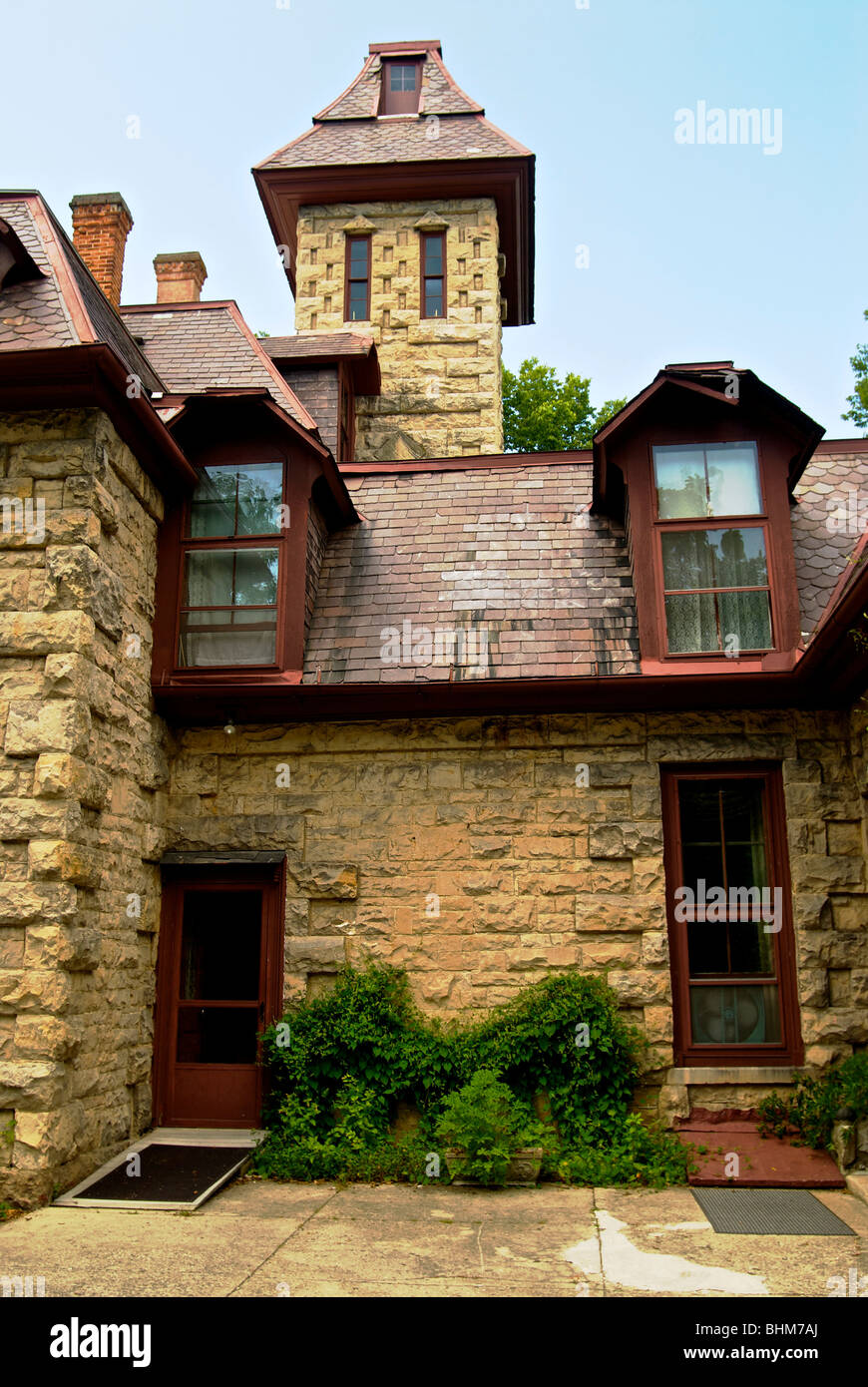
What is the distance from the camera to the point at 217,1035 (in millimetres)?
8602

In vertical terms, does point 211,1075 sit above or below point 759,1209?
above

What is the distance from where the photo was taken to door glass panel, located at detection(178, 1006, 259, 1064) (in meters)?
8.56

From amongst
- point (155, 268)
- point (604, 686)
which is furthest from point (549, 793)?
point (155, 268)

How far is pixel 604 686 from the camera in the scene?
834 centimetres

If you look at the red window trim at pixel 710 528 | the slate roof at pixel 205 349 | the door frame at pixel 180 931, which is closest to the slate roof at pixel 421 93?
the slate roof at pixel 205 349

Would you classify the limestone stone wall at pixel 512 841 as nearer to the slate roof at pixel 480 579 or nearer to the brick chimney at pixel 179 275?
the slate roof at pixel 480 579

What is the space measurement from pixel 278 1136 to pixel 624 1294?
11.3ft

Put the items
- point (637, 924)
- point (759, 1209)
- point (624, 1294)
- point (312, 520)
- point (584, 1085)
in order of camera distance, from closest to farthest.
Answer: point (624, 1294), point (759, 1209), point (584, 1085), point (637, 924), point (312, 520)

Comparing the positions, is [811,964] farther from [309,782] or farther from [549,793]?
[309,782]

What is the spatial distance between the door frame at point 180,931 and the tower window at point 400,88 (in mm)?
14780

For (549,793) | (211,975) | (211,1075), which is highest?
(549,793)

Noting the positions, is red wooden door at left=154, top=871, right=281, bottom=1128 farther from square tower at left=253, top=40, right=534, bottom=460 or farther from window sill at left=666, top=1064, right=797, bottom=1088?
square tower at left=253, top=40, right=534, bottom=460

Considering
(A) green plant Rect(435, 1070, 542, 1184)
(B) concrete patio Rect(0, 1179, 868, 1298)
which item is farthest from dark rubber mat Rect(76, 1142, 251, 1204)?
(A) green plant Rect(435, 1070, 542, 1184)

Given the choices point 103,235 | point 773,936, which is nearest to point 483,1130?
point 773,936
